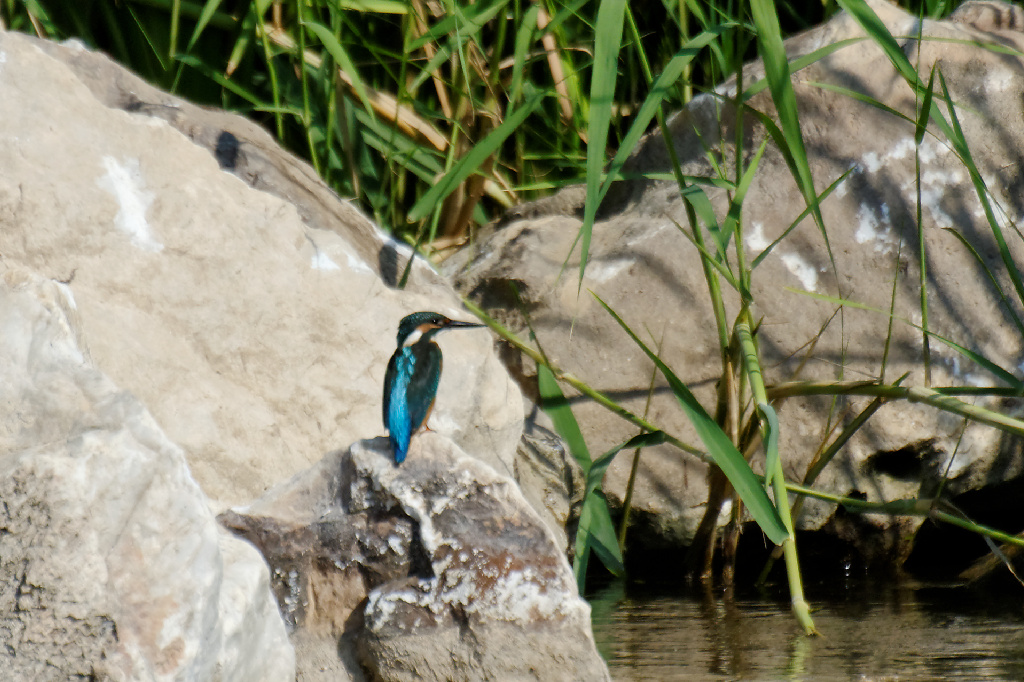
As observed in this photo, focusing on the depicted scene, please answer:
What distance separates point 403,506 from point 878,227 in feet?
6.97

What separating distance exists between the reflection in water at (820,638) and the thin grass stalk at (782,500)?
0.12m

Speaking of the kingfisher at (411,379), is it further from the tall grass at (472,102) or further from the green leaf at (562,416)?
the green leaf at (562,416)

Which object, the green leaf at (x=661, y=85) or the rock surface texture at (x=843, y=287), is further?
the rock surface texture at (x=843, y=287)

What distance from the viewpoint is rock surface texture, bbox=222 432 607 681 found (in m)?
1.91

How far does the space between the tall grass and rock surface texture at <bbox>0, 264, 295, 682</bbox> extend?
3.46 feet

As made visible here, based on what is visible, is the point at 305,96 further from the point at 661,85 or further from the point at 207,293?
the point at 661,85

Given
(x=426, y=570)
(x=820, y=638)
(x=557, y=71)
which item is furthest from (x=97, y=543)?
(x=557, y=71)

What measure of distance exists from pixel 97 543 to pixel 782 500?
1.42m

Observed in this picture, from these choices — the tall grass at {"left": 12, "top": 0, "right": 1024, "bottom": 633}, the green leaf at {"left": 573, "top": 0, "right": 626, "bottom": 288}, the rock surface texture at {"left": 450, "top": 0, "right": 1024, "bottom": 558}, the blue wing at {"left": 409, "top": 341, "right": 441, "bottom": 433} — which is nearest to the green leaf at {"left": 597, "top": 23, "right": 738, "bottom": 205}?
the green leaf at {"left": 573, "top": 0, "right": 626, "bottom": 288}

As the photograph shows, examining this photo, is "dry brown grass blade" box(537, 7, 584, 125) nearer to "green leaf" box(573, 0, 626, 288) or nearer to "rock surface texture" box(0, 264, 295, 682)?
"green leaf" box(573, 0, 626, 288)

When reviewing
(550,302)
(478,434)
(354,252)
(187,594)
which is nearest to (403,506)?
(187,594)

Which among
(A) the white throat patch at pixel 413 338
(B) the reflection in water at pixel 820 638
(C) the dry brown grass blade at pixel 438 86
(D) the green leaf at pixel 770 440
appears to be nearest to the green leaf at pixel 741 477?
(D) the green leaf at pixel 770 440

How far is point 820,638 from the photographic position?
2621mm

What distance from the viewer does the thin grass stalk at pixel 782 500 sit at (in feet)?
7.44
